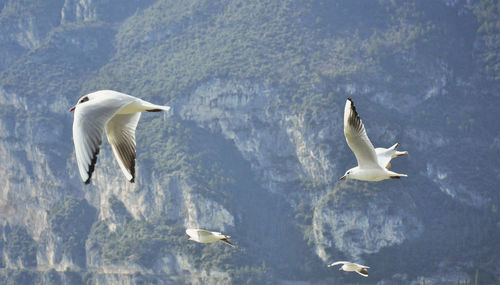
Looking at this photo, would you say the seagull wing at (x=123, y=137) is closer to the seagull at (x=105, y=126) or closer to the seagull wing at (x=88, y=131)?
the seagull at (x=105, y=126)

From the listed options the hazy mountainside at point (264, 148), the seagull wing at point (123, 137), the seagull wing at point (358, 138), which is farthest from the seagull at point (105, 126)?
the hazy mountainside at point (264, 148)

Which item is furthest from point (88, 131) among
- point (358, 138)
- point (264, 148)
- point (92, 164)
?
point (264, 148)

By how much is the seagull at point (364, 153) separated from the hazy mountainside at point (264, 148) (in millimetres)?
70530

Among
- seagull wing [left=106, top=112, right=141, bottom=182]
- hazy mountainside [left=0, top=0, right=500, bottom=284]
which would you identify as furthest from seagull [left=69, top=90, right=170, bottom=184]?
hazy mountainside [left=0, top=0, right=500, bottom=284]

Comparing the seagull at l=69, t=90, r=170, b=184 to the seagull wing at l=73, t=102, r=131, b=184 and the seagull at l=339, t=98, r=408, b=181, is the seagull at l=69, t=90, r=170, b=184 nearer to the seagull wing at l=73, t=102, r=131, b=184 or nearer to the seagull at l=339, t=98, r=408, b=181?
the seagull wing at l=73, t=102, r=131, b=184

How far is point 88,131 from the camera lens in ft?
31.9

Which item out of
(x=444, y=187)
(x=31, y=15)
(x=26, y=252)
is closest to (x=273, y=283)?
(x=444, y=187)

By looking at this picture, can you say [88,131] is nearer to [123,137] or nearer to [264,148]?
[123,137]

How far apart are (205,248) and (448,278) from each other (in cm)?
2706

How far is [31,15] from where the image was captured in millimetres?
121125

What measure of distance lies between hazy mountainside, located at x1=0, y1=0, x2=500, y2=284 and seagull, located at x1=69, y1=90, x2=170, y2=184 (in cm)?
7517

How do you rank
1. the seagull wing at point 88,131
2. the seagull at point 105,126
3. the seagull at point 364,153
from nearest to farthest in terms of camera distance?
the seagull wing at point 88,131, the seagull at point 105,126, the seagull at point 364,153

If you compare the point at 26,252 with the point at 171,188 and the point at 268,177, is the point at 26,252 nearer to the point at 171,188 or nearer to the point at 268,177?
the point at 171,188

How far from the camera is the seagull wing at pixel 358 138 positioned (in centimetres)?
1371
